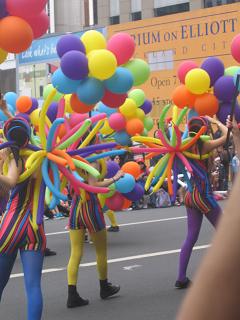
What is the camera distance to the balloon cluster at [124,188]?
19.6ft

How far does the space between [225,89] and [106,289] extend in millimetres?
2230

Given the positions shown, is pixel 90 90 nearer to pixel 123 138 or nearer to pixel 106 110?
pixel 123 138

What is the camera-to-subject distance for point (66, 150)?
15.8 feet

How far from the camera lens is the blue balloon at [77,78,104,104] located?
5355 mm

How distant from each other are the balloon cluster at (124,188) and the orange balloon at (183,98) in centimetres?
77

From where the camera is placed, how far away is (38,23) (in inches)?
187

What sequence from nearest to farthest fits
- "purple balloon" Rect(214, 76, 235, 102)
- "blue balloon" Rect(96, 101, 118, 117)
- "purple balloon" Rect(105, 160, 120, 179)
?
"purple balloon" Rect(214, 76, 235, 102), "purple balloon" Rect(105, 160, 120, 179), "blue balloon" Rect(96, 101, 118, 117)

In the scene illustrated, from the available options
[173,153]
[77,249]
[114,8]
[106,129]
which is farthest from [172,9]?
[77,249]

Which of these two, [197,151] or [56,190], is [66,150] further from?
[197,151]

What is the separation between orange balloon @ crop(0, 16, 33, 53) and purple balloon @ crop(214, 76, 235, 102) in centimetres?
226

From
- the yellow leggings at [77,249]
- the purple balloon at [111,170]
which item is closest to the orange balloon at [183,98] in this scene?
the purple balloon at [111,170]

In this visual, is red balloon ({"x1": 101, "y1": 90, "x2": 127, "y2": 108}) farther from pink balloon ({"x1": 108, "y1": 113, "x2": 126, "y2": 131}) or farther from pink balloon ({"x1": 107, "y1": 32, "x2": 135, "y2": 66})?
pink balloon ({"x1": 108, "y1": 113, "x2": 126, "y2": 131})

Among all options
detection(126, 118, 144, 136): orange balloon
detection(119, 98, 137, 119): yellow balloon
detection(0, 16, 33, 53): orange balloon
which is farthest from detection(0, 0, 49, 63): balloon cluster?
detection(119, 98, 137, 119): yellow balloon

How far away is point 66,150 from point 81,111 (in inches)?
40.3
